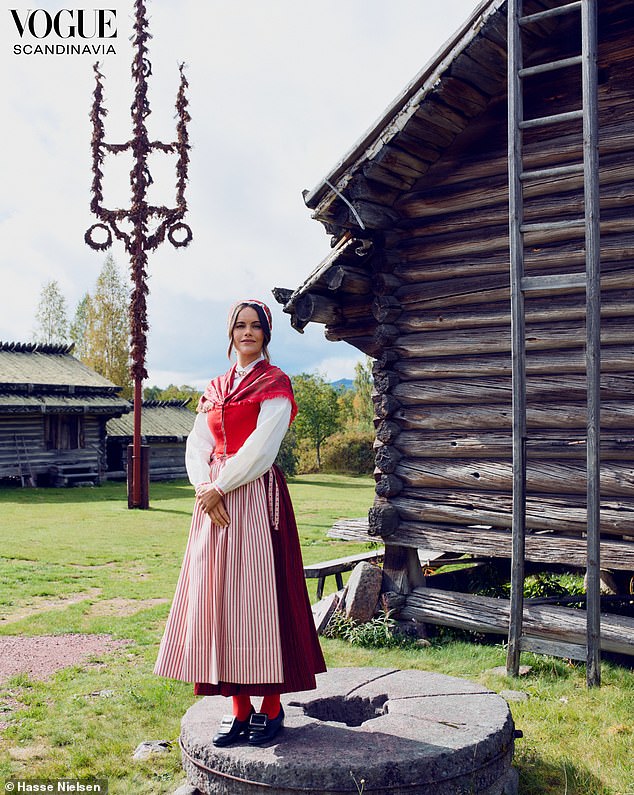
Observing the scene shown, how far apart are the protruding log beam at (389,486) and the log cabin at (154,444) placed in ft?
73.5

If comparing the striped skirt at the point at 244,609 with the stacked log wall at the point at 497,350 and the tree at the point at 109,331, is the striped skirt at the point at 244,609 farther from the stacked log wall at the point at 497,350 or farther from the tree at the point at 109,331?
the tree at the point at 109,331

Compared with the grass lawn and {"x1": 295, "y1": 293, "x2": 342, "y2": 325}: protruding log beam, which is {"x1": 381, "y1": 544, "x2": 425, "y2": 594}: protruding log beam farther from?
{"x1": 295, "y1": 293, "x2": 342, "y2": 325}: protruding log beam

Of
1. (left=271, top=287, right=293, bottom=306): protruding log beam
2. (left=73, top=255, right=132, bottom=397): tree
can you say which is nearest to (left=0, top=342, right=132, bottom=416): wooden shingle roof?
(left=73, top=255, right=132, bottom=397): tree

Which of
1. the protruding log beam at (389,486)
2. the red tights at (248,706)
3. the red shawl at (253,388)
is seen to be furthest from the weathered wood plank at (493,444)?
the red tights at (248,706)

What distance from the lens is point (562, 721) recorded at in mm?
4809

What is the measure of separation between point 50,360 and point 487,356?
78.4 ft

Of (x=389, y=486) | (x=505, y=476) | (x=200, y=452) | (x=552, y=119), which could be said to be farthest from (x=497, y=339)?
(x=200, y=452)

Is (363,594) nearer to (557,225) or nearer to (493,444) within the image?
(493,444)

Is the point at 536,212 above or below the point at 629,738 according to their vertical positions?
above

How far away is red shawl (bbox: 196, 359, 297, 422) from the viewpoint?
4.00m

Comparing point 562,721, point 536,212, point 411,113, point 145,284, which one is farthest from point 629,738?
point 145,284

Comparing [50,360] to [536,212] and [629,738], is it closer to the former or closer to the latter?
[536,212]

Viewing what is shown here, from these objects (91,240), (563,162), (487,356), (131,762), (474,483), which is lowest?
(131,762)

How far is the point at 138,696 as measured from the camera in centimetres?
540
